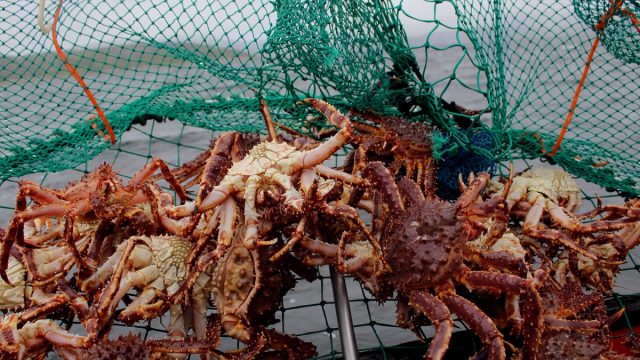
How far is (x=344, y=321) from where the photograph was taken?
6.58 feet

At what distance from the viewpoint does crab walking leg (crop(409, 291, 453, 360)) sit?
1.71 meters

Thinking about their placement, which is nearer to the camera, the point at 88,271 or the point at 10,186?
the point at 88,271

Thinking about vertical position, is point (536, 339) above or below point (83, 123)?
below

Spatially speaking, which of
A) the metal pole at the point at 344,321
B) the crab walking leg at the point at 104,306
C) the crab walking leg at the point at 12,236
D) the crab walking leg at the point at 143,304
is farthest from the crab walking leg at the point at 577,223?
the crab walking leg at the point at 12,236

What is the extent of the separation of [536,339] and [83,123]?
1.88 meters

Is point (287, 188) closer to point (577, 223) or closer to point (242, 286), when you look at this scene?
point (242, 286)

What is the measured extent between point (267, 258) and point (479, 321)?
0.67 meters

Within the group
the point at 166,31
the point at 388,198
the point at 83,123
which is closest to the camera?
the point at 388,198

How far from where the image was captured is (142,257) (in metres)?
2.06

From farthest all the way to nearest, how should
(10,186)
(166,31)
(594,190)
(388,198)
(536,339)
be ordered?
1. (10,186)
2. (594,190)
3. (166,31)
4. (388,198)
5. (536,339)

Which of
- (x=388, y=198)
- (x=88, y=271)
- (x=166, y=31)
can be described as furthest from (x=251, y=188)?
(x=166, y=31)

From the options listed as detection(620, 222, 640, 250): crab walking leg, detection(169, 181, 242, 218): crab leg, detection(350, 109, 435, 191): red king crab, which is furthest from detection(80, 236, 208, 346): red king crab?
detection(620, 222, 640, 250): crab walking leg

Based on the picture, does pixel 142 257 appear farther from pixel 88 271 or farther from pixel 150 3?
pixel 150 3

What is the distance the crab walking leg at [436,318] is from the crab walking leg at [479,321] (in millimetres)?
38
